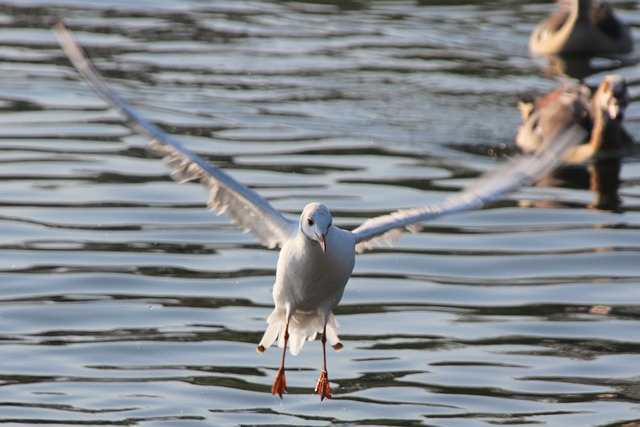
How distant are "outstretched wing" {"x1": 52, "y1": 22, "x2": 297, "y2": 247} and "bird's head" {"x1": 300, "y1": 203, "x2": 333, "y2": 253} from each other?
813mm

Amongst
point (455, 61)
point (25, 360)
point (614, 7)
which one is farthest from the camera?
point (614, 7)

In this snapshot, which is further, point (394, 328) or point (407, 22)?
point (407, 22)

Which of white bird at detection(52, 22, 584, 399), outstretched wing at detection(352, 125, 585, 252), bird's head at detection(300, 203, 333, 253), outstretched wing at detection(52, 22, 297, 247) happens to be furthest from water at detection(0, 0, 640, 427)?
bird's head at detection(300, 203, 333, 253)

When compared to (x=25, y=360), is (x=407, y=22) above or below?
above

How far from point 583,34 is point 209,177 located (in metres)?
12.7

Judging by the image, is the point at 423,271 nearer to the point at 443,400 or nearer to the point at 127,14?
the point at 443,400

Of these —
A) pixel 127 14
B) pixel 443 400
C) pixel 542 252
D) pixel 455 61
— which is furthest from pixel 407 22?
pixel 443 400

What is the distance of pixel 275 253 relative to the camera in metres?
12.7

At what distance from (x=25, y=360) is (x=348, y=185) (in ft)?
15.7

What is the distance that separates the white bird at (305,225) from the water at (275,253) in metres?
0.56

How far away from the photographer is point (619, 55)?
2073cm

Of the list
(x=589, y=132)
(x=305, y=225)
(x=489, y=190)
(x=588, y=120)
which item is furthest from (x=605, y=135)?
(x=305, y=225)

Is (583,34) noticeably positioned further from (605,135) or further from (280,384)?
(280,384)

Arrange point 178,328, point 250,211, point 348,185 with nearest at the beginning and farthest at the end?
point 250,211 < point 178,328 < point 348,185
